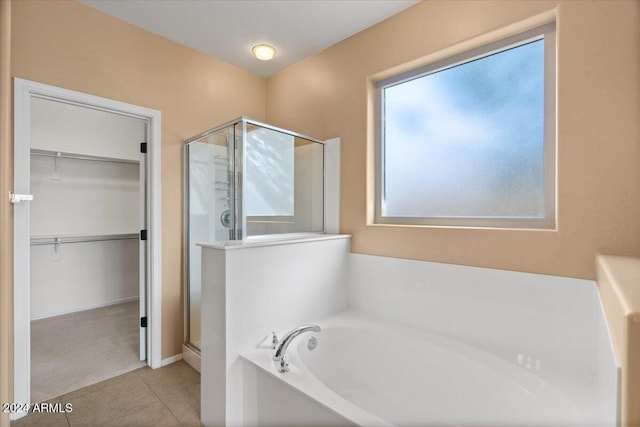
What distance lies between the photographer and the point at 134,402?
1.88m

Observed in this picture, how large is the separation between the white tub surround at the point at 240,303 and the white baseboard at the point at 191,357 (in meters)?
0.67

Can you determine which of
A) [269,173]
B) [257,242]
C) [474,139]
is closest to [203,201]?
[269,173]

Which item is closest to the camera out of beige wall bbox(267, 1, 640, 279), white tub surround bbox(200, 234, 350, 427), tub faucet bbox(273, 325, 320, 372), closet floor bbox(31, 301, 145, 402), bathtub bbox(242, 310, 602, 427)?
bathtub bbox(242, 310, 602, 427)

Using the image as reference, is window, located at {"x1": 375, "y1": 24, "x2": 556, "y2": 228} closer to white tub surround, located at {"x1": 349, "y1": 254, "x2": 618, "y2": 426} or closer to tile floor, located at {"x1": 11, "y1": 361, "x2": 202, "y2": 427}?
white tub surround, located at {"x1": 349, "y1": 254, "x2": 618, "y2": 426}

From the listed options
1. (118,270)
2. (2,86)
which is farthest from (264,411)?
(118,270)

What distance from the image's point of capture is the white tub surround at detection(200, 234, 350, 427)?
157 centimetres

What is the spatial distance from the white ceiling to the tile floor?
2622mm

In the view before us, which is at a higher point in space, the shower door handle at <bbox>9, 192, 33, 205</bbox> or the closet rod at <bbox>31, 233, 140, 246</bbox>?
the shower door handle at <bbox>9, 192, 33, 205</bbox>

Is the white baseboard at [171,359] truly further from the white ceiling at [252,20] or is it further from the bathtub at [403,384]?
the white ceiling at [252,20]

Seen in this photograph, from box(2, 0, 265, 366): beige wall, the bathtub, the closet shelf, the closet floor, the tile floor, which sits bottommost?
the tile floor

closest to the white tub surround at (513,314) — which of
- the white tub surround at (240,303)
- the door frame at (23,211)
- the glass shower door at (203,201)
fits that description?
the white tub surround at (240,303)

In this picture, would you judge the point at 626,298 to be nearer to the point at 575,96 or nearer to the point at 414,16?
the point at 575,96

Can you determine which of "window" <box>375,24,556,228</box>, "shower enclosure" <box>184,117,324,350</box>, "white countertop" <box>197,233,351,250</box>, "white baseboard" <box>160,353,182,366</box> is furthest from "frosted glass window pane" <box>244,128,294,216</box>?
"white baseboard" <box>160,353,182,366</box>

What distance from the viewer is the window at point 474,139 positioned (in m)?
1.64
